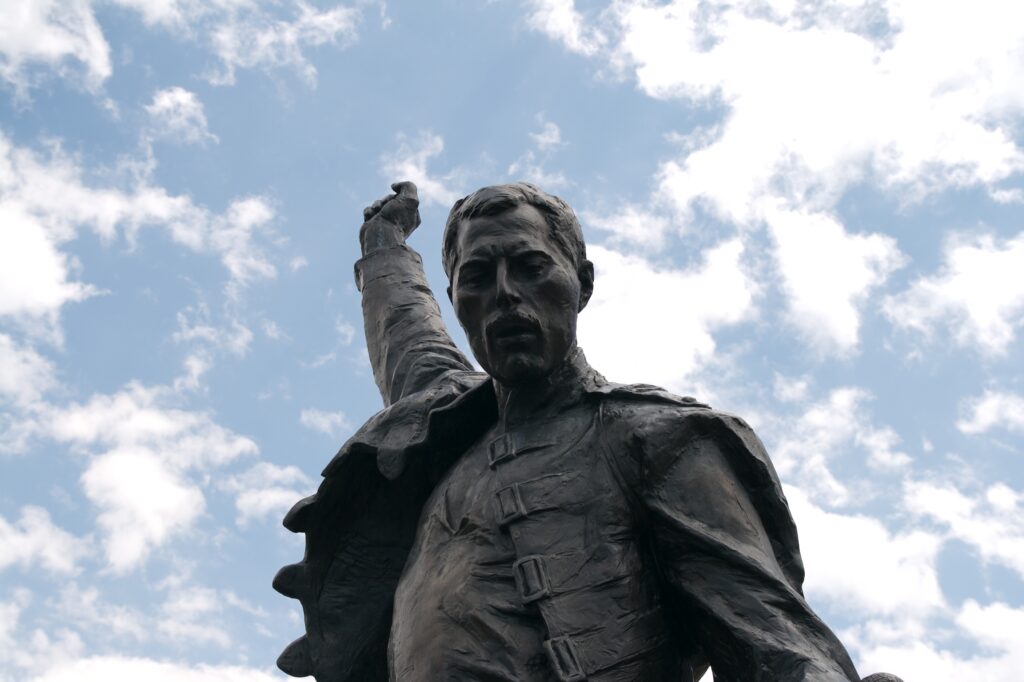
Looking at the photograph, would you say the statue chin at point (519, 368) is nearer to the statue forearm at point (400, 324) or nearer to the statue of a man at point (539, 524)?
the statue of a man at point (539, 524)

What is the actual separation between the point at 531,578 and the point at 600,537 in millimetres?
247

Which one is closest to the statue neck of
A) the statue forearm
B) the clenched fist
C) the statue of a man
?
the statue of a man

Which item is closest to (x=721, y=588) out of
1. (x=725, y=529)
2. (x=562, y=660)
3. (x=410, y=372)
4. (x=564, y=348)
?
(x=725, y=529)

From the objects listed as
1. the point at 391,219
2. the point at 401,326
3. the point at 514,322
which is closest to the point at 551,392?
the point at 514,322

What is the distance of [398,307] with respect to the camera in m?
6.15

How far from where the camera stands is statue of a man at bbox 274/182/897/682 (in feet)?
13.3

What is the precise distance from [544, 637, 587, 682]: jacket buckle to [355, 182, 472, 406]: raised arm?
1789mm

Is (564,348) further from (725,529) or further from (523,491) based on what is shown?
(725,529)

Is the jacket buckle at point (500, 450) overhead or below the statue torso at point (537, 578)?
overhead

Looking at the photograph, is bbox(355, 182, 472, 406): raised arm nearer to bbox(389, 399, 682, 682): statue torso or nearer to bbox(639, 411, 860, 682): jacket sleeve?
bbox(389, 399, 682, 682): statue torso

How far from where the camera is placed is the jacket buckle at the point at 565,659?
3.95 metres

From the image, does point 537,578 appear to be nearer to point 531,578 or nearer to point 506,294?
point 531,578

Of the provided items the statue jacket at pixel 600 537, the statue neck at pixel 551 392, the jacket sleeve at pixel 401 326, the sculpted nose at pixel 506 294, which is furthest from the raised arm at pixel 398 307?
the sculpted nose at pixel 506 294

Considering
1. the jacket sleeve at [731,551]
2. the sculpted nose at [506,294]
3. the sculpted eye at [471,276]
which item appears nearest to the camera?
the jacket sleeve at [731,551]
